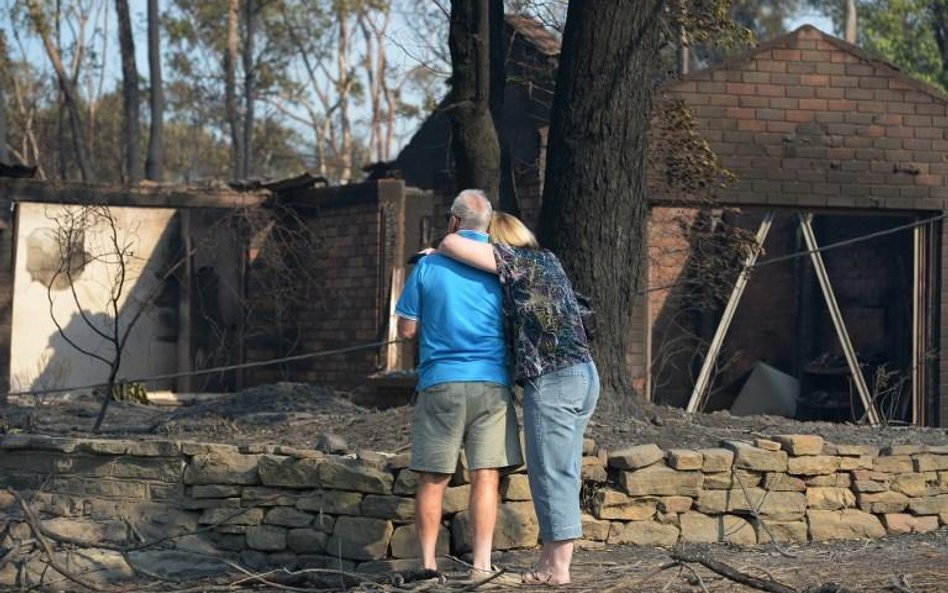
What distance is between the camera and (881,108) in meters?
13.1

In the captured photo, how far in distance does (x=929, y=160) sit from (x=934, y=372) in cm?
184

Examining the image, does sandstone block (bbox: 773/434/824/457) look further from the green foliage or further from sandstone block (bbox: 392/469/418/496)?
the green foliage

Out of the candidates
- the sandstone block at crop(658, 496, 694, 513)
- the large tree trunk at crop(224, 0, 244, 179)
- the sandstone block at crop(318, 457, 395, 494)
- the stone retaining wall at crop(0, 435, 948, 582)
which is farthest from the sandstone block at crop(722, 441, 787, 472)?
the large tree trunk at crop(224, 0, 244, 179)

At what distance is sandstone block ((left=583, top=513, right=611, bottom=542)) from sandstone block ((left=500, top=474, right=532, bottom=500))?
40 cm

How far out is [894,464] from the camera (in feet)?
28.6

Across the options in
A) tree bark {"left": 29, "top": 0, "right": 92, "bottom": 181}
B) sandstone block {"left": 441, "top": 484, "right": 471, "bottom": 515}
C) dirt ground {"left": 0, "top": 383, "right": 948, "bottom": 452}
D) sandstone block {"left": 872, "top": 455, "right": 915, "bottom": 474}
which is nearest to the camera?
sandstone block {"left": 441, "top": 484, "right": 471, "bottom": 515}

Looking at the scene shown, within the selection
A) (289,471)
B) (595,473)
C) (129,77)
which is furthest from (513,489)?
(129,77)

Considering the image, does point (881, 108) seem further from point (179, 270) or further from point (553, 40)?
point (179, 270)

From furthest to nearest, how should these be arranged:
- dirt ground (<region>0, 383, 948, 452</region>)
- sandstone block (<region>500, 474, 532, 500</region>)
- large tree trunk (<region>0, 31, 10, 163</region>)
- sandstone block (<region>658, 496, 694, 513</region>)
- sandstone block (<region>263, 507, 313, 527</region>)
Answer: large tree trunk (<region>0, 31, 10, 163</region>) → dirt ground (<region>0, 383, 948, 452</region>) → sandstone block (<region>658, 496, 694, 513</region>) → sandstone block (<region>263, 507, 313, 527</region>) → sandstone block (<region>500, 474, 532, 500</region>)

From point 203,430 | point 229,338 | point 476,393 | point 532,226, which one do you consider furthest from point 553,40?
point 476,393

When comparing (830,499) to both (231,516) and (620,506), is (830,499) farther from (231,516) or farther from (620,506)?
(231,516)

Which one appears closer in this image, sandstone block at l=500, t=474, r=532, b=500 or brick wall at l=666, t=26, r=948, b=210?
sandstone block at l=500, t=474, r=532, b=500

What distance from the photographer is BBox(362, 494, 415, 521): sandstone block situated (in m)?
7.46

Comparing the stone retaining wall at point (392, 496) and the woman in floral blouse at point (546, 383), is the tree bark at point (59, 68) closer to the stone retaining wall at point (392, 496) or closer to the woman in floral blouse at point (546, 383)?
the stone retaining wall at point (392, 496)
